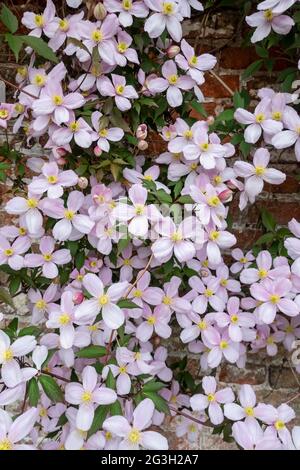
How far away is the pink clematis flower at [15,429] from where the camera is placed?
98 cm

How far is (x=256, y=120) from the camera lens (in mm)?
1225

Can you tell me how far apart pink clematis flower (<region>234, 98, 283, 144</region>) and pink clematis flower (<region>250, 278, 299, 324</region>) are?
1.12ft

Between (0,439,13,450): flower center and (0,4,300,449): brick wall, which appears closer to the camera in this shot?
(0,439,13,450): flower center

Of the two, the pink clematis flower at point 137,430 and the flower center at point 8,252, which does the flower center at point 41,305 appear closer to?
the flower center at point 8,252

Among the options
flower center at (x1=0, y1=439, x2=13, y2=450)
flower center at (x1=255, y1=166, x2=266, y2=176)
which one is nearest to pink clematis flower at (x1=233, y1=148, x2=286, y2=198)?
flower center at (x1=255, y1=166, x2=266, y2=176)

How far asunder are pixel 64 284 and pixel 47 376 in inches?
11.4

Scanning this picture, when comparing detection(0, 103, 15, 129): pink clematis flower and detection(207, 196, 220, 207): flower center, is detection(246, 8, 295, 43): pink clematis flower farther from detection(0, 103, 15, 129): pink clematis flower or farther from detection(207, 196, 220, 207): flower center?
detection(0, 103, 15, 129): pink clematis flower

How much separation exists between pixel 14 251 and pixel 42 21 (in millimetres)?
560

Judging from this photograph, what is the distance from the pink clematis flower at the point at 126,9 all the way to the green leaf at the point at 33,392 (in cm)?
82

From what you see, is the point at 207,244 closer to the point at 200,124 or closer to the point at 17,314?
the point at 200,124

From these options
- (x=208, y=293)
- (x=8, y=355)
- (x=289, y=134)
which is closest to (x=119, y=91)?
(x=289, y=134)

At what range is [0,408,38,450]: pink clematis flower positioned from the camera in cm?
98

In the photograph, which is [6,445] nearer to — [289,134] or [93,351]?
[93,351]

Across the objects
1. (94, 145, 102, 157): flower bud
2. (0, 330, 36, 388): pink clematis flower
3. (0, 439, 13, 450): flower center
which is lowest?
(0, 439, 13, 450): flower center
